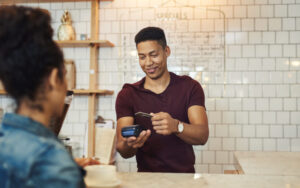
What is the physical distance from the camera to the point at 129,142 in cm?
175

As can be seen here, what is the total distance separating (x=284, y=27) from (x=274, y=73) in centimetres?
48

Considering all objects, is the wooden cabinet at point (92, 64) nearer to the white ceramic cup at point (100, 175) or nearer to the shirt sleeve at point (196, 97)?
the shirt sleeve at point (196, 97)

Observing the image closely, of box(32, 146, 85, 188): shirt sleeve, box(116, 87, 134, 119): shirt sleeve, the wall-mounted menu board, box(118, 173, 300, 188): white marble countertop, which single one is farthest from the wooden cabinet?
box(32, 146, 85, 188): shirt sleeve

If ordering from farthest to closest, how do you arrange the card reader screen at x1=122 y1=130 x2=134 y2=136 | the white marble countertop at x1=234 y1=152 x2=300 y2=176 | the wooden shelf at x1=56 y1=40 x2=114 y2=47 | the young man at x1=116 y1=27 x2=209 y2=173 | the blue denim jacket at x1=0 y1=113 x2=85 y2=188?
the wooden shelf at x1=56 y1=40 x2=114 y2=47 → the young man at x1=116 y1=27 x2=209 y2=173 → the white marble countertop at x1=234 y1=152 x2=300 y2=176 → the card reader screen at x1=122 y1=130 x2=134 y2=136 → the blue denim jacket at x1=0 y1=113 x2=85 y2=188

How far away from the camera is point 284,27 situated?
331 centimetres

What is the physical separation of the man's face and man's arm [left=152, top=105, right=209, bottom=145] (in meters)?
0.35

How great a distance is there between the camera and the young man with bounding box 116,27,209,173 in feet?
6.68

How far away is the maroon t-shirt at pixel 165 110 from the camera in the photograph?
6.75 feet

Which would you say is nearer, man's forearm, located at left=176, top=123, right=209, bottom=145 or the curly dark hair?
the curly dark hair

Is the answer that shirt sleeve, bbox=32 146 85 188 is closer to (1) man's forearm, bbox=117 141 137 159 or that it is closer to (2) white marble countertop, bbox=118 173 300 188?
(2) white marble countertop, bbox=118 173 300 188

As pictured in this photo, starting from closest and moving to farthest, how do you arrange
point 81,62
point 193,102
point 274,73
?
point 193,102, point 274,73, point 81,62

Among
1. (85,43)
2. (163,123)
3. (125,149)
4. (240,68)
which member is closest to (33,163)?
(163,123)

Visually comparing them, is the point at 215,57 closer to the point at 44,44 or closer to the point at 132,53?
the point at 132,53

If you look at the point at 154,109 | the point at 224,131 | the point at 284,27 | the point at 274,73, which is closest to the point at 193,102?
the point at 154,109
